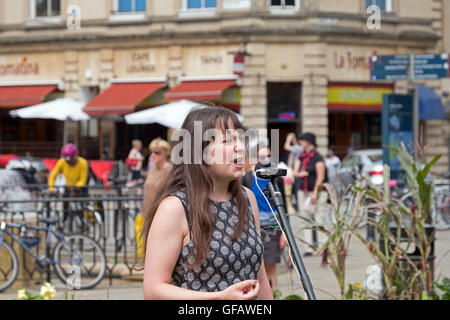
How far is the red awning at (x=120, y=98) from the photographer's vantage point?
24312 mm

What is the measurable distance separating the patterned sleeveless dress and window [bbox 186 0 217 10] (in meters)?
22.5

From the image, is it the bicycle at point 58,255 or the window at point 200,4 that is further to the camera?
the window at point 200,4

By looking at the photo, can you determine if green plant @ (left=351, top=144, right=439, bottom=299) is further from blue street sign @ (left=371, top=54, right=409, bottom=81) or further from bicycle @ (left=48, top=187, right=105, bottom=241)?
blue street sign @ (left=371, top=54, right=409, bottom=81)

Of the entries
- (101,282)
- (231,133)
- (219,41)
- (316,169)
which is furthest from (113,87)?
(231,133)

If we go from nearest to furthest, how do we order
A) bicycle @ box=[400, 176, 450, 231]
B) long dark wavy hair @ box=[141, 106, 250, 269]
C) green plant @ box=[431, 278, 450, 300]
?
long dark wavy hair @ box=[141, 106, 250, 269], green plant @ box=[431, 278, 450, 300], bicycle @ box=[400, 176, 450, 231]

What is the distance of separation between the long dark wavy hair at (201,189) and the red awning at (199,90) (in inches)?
804

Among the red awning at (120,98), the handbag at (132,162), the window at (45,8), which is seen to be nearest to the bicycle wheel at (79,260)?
the handbag at (132,162)

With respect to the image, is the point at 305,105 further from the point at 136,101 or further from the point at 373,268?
the point at 373,268

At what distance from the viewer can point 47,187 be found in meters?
13.1

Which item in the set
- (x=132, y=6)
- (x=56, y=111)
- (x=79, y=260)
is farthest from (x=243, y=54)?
(x=79, y=260)

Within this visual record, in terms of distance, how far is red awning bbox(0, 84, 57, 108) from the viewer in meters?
26.0

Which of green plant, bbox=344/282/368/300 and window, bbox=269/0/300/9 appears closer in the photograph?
green plant, bbox=344/282/368/300

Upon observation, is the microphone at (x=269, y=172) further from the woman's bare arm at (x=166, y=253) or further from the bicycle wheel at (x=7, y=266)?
the bicycle wheel at (x=7, y=266)
